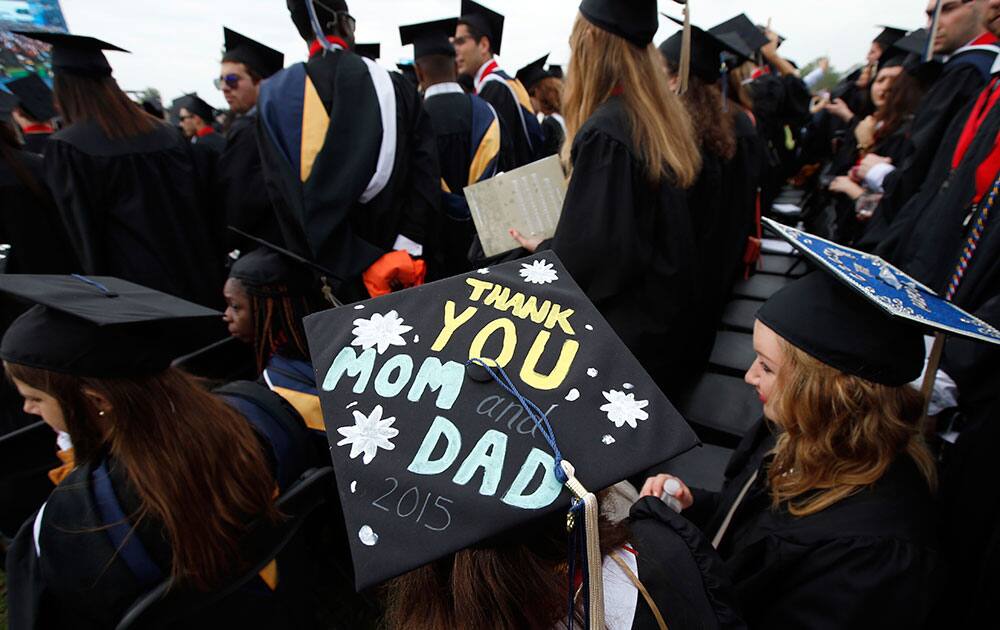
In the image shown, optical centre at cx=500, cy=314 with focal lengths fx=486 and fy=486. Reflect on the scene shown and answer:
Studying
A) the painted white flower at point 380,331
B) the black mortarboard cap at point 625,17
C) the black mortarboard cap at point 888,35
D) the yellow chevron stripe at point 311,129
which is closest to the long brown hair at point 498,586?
the painted white flower at point 380,331

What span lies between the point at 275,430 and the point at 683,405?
204cm

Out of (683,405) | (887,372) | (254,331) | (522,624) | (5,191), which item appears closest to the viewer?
(522,624)

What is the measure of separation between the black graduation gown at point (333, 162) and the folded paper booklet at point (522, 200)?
0.71 meters

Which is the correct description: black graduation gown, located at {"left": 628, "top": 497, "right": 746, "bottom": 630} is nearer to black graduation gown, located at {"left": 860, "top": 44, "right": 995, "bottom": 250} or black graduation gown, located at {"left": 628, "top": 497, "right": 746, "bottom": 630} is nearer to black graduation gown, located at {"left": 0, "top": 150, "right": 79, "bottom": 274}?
black graduation gown, located at {"left": 860, "top": 44, "right": 995, "bottom": 250}

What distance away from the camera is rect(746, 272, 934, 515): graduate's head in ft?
4.13

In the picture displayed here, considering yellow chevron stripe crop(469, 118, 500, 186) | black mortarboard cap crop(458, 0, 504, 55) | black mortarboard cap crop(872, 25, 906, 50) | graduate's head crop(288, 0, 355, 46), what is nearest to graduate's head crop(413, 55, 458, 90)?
yellow chevron stripe crop(469, 118, 500, 186)

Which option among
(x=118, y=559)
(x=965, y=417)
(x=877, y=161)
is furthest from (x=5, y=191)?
(x=877, y=161)

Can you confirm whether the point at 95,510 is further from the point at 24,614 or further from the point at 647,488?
the point at 647,488

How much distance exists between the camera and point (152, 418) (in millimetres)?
1467

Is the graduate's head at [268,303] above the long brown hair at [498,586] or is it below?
below

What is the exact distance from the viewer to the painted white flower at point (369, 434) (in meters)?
0.94

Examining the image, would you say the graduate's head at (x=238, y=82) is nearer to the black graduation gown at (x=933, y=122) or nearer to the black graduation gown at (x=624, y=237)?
the black graduation gown at (x=624, y=237)

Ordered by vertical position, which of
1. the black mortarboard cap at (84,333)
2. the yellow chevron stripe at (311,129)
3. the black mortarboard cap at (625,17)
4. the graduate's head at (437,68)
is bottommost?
the black mortarboard cap at (84,333)

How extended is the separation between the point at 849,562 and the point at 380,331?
1212 millimetres
